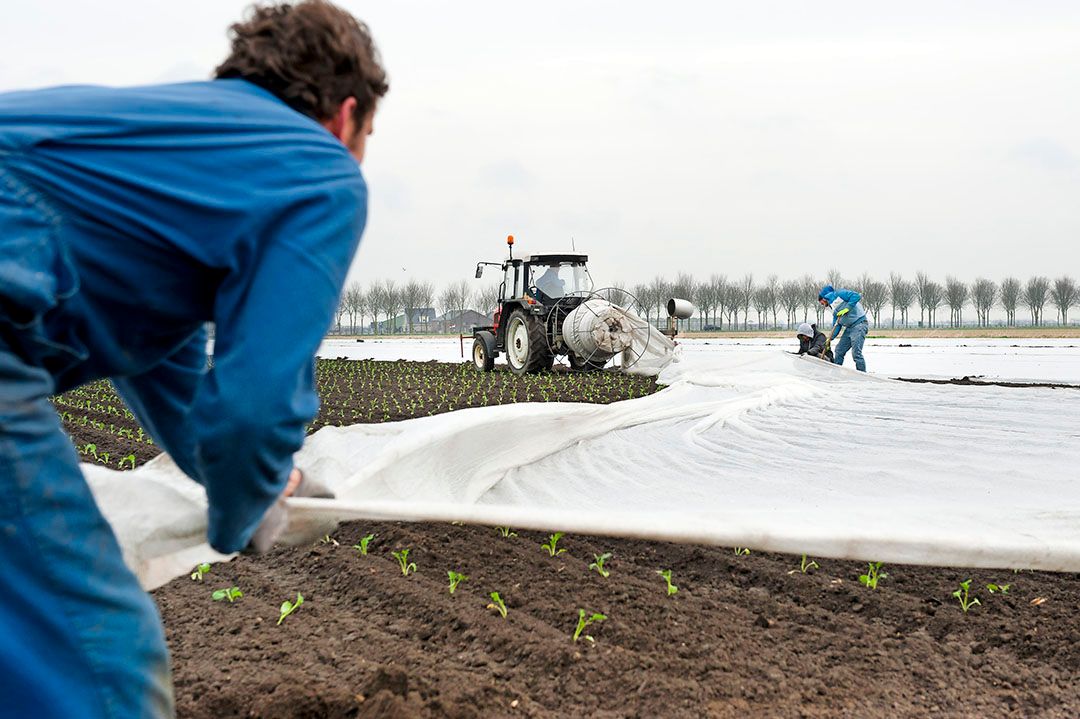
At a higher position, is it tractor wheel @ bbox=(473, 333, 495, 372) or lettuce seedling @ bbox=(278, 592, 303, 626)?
tractor wheel @ bbox=(473, 333, 495, 372)

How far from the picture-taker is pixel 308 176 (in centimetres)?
115

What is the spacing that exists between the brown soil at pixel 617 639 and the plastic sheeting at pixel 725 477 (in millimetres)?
277

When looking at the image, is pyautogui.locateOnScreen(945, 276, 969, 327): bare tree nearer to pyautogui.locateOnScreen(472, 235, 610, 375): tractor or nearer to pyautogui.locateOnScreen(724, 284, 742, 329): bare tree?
pyautogui.locateOnScreen(724, 284, 742, 329): bare tree

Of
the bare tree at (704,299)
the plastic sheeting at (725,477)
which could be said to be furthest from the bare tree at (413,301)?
the plastic sheeting at (725,477)

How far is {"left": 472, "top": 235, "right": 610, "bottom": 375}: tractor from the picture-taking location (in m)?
11.7

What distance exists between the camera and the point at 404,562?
319 centimetres

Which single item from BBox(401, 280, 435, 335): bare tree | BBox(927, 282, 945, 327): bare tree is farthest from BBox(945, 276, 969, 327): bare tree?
BBox(401, 280, 435, 335): bare tree

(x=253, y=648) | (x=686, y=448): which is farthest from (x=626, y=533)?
(x=686, y=448)

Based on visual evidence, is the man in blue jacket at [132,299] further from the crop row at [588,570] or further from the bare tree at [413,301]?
the bare tree at [413,301]

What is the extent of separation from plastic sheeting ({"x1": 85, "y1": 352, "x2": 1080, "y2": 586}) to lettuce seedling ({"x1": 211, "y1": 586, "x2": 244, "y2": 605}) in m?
0.51

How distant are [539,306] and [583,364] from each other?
117cm

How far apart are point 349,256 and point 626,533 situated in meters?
1.00

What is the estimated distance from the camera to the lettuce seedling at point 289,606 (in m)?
2.75

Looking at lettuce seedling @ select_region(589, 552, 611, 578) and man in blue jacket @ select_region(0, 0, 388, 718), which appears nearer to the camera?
man in blue jacket @ select_region(0, 0, 388, 718)
